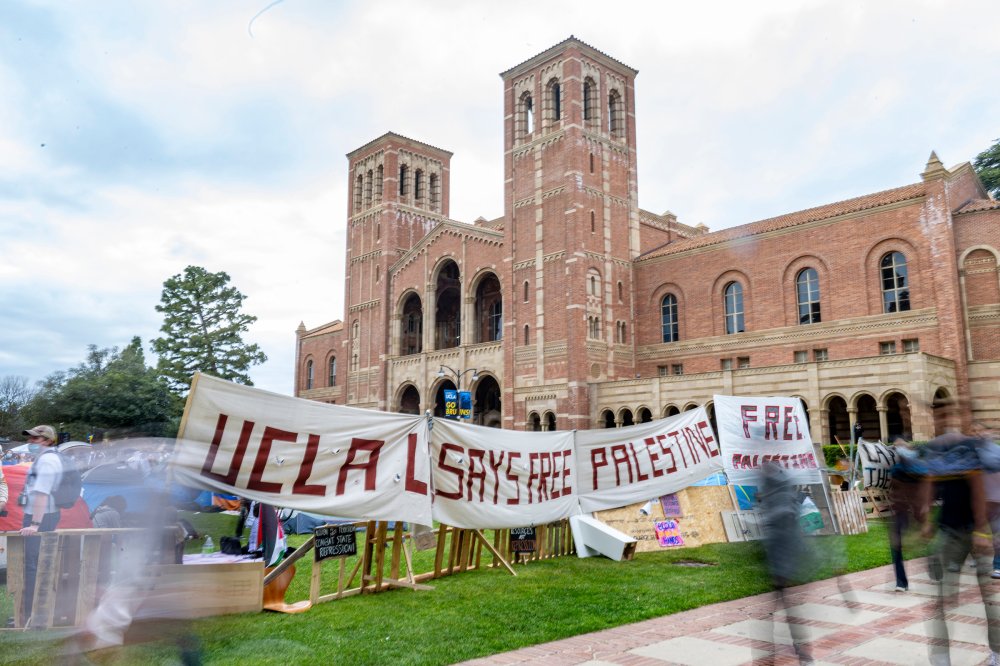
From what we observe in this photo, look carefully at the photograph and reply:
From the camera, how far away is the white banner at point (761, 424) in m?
12.9

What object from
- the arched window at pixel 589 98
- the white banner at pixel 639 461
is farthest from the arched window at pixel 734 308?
the white banner at pixel 639 461

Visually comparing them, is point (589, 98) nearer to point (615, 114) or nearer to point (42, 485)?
point (615, 114)

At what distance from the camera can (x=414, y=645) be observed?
22.1 ft

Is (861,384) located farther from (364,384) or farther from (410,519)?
(364,384)

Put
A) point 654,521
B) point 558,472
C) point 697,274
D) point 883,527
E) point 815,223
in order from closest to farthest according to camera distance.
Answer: point 558,472 < point 654,521 < point 883,527 < point 815,223 < point 697,274

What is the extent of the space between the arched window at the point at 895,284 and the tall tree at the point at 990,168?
19387 mm

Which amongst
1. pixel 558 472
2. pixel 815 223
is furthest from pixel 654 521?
pixel 815 223

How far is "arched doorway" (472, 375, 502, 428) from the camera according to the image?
1709 inches

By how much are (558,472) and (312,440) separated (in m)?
4.74

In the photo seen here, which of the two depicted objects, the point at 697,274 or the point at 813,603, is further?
the point at 697,274

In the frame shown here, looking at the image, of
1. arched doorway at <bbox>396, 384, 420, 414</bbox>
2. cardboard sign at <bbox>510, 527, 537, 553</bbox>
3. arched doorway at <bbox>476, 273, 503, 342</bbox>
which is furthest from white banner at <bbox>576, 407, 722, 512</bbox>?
arched doorway at <bbox>396, 384, 420, 414</bbox>

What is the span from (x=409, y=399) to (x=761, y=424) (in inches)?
1438

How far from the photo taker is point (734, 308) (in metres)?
36.0

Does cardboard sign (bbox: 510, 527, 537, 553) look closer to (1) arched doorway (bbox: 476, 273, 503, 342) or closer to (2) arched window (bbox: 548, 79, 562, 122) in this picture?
(2) arched window (bbox: 548, 79, 562, 122)
